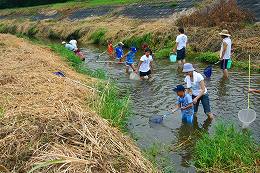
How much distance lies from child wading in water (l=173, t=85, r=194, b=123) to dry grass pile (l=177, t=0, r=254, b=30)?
1217 cm

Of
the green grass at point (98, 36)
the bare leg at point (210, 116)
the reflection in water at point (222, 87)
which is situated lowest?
the green grass at point (98, 36)

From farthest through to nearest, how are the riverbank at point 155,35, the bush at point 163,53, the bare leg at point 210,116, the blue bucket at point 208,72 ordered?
the bush at point 163,53 < the riverbank at point 155,35 < the blue bucket at point 208,72 < the bare leg at point 210,116

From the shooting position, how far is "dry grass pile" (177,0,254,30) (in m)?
20.9

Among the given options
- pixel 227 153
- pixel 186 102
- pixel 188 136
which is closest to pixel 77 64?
pixel 186 102

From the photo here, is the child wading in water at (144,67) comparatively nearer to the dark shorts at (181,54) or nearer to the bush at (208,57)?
the dark shorts at (181,54)

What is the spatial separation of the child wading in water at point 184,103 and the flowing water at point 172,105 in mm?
310

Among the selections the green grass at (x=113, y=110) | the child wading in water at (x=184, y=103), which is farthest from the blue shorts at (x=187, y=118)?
the green grass at (x=113, y=110)

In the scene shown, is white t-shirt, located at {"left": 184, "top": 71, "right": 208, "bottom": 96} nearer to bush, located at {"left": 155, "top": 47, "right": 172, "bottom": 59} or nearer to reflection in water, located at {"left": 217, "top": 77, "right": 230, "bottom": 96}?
reflection in water, located at {"left": 217, "top": 77, "right": 230, "bottom": 96}

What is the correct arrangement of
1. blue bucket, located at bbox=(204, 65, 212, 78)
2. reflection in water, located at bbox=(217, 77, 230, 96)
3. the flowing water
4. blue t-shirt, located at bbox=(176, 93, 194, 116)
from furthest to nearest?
blue bucket, located at bbox=(204, 65, 212, 78) < reflection in water, located at bbox=(217, 77, 230, 96) < blue t-shirt, located at bbox=(176, 93, 194, 116) < the flowing water

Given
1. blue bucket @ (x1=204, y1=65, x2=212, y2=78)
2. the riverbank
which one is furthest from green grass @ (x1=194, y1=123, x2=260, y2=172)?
the riverbank

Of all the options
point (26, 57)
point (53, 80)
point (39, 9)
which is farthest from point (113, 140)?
point (39, 9)

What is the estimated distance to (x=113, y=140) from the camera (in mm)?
6176

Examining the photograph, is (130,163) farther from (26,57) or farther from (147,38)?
(147,38)

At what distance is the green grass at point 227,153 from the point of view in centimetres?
641
